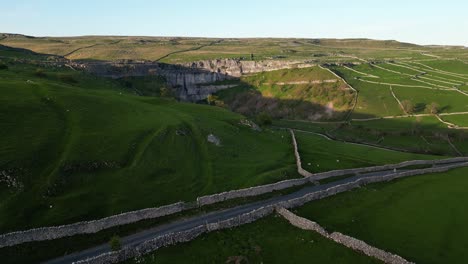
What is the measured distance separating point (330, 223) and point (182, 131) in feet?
109

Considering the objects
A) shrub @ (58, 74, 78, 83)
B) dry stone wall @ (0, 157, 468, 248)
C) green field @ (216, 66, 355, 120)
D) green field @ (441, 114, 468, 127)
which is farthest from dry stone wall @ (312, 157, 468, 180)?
shrub @ (58, 74, 78, 83)

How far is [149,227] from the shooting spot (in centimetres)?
4506

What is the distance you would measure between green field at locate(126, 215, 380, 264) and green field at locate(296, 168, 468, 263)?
13.1 ft

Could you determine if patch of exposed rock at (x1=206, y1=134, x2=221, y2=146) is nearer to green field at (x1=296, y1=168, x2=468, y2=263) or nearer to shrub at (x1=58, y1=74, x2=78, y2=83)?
green field at (x1=296, y1=168, x2=468, y2=263)

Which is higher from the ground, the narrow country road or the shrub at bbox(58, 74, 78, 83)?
the shrub at bbox(58, 74, 78, 83)

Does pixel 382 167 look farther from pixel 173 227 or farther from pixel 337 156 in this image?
pixel 173 227

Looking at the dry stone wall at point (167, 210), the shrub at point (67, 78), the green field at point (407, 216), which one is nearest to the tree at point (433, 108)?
the dry stone wall at point (167, 210)

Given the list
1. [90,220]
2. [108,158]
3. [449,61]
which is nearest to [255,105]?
[449,61]

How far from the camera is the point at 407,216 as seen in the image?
158 feet

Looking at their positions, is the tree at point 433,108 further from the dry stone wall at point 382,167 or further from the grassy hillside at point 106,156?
the grassy hillside at point 106,156

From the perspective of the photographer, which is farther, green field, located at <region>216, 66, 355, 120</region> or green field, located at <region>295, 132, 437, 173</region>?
green field, located at <region>216, 66, 355, 120</region>

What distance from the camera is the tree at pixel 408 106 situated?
133125 millimetres

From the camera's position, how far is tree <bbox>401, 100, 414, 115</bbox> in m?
133

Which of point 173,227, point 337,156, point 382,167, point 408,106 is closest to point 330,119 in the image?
point 408,106
